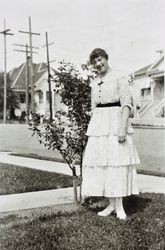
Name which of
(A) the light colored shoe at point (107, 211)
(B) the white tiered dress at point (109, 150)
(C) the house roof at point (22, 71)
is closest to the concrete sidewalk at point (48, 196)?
(A) the light colored shoe at point (107, 211)

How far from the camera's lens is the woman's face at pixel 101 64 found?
3482 mm

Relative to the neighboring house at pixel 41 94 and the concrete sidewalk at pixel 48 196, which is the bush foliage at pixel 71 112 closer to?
the neighboring house at pixel 41 94

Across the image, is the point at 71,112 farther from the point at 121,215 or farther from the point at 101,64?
the point at 121,215

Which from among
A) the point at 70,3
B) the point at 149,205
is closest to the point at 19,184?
the point at 149,205

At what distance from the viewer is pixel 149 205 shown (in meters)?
4.02

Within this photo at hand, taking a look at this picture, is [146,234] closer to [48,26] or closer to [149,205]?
[149,205]

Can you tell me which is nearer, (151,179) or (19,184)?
(19,184)

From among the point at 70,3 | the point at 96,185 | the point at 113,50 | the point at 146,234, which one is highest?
the point at 70,3

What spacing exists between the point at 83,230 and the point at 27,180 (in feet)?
Answer: 6.01

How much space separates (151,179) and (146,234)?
2.31 m

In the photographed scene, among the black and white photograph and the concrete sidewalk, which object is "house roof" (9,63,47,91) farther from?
the concrete sidewalk

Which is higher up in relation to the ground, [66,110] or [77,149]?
[66,110]

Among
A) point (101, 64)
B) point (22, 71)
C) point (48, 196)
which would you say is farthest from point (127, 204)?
point (22, 71)

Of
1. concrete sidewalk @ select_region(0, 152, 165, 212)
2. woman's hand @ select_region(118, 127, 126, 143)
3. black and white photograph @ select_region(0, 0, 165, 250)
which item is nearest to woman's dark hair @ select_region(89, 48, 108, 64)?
black and white photograph @ select_region(0, 0, 165, 250)
